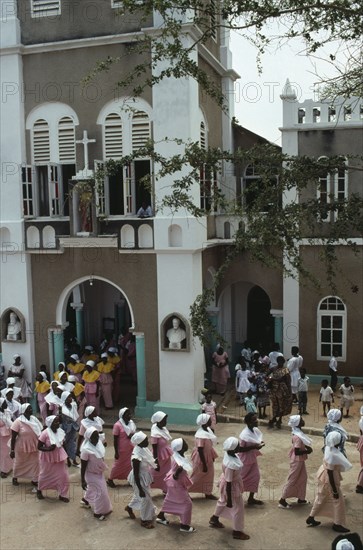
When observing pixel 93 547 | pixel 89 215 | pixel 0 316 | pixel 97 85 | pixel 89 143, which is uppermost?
pixel 97 85

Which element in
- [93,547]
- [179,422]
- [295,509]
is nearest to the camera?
[93,547]

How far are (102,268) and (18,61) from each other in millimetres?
5200

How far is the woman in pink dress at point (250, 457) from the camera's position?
31.7 feet

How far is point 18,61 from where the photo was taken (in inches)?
566

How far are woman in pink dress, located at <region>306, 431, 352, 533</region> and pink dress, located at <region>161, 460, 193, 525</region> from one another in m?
1.84

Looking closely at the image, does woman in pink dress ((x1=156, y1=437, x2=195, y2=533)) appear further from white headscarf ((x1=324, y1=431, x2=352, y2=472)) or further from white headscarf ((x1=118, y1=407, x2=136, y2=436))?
white headscarf ((x1=324, y1=431, x2=352, y2=472))

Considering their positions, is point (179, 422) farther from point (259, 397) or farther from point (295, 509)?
point (295, 509)

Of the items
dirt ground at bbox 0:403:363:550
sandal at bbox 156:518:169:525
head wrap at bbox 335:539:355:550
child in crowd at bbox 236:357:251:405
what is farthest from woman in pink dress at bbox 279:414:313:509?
head wrap at bbox 335:539:355:550

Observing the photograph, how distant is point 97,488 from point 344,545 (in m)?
5.75

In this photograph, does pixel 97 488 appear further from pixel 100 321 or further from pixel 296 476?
pixel 100 321

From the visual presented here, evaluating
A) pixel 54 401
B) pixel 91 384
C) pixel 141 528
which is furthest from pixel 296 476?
pixel 91 384

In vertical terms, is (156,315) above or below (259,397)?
above

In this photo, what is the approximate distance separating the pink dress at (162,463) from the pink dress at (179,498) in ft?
3.24

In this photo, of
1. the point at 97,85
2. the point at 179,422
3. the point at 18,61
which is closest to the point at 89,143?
the point at 97,85
